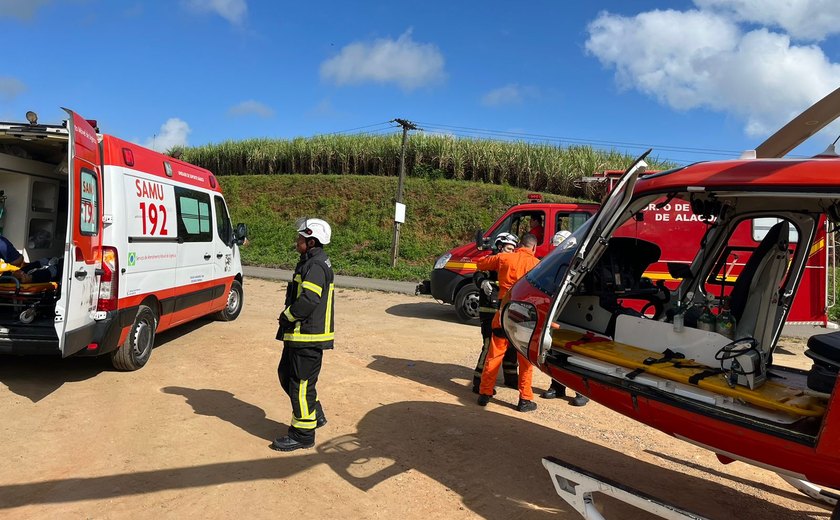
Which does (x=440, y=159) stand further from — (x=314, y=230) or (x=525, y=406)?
(x=314, y=230)

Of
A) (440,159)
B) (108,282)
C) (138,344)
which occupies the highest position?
(440,159)

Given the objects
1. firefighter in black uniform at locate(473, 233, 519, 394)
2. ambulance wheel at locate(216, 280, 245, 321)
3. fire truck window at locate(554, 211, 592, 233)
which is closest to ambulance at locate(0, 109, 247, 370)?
ambulance wheel at locate(216, 280, 245, 321)

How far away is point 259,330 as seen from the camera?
8.53 meters

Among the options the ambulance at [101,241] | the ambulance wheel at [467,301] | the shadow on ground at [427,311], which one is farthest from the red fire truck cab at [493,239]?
the ambulance at [101,241]

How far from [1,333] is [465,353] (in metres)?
5.41

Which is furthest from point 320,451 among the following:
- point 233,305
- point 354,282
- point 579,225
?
point 354,282

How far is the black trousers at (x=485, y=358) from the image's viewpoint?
6039 mm

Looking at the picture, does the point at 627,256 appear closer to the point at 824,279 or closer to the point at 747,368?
the point at 747,368

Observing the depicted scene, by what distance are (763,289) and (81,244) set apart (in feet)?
18.6

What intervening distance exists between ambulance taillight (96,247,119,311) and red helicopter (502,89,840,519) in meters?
3.91

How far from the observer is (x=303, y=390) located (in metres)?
4.28

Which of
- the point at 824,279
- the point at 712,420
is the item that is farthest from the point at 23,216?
the point at 824,279

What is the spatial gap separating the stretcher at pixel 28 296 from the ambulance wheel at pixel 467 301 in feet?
21.1

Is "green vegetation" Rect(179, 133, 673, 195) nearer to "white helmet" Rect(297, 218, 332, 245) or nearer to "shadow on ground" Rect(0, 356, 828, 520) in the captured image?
"shadow on ground" Rect(0, 356, 828, 520)
